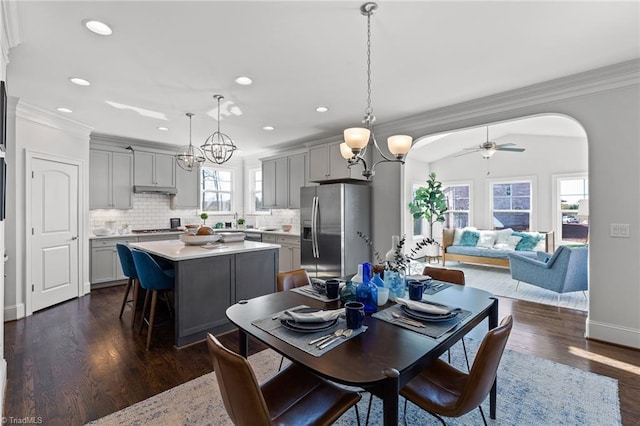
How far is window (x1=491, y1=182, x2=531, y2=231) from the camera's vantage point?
7.25m

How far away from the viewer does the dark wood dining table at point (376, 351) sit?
1.08 m

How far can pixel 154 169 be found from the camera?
19.4 feet

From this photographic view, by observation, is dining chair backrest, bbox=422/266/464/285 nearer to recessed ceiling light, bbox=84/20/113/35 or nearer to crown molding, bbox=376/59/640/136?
crown molding, bbox=376/59/640/136

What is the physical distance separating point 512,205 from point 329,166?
200 inches

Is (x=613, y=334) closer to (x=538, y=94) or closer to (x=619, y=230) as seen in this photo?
(x=619, y=230)

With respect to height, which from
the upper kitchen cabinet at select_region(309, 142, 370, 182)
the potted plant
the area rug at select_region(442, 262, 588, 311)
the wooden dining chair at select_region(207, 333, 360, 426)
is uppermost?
the upper kitchen cabinet at select_region(309, 142, 370, 182)

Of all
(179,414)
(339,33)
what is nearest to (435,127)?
(339,33)

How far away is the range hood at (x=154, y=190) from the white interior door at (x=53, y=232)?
1.10 m

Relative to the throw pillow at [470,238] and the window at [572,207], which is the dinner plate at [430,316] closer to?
the throw pillow at [470,238]

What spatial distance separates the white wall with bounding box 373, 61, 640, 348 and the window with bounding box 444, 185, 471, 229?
5201 millimetres

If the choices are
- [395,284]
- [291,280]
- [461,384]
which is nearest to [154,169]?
[291,280]

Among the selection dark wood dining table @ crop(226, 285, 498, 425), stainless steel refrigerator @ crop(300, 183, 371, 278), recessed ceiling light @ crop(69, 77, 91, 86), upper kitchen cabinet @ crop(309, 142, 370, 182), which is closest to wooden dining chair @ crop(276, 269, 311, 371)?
dark wood dining table @ crop(226, 285, 498, 425)

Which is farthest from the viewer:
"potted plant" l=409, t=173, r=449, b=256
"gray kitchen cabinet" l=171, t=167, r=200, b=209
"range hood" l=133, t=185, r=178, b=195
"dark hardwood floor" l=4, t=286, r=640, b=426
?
"potted plant" l=409, t=173, r=449, b=256

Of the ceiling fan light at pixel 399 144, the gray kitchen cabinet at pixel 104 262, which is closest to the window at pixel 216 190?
the gray kitchen cabinet at pixel 104 262
